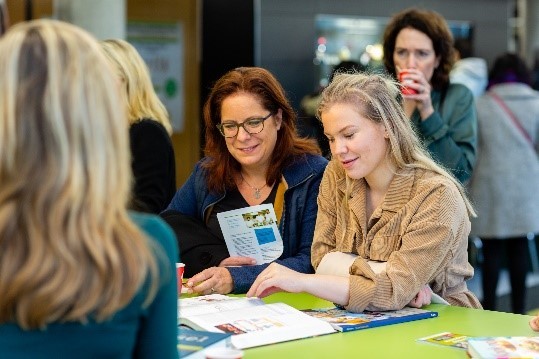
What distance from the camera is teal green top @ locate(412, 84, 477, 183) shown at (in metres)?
4.34

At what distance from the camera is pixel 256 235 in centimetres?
372

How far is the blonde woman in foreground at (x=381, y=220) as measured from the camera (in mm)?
3010

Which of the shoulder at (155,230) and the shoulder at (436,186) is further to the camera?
the shoulder at (436,186)

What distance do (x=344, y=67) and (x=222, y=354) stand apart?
11.7ft

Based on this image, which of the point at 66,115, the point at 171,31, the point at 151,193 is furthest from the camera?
the point at 171,31

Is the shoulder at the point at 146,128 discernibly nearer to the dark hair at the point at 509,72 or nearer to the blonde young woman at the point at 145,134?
the blonde young woman at the point at 145,134

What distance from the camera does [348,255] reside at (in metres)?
3.24

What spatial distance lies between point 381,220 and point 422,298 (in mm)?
285

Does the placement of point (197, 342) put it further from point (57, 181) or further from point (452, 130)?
point (452, 130)

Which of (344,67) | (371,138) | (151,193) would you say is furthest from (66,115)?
(344,67)

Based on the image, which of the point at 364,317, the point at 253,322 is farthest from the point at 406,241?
the point at 253,322

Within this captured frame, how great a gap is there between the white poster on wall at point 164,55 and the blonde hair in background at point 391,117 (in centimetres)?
595

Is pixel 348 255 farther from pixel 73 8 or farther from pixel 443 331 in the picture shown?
pixel 73 8

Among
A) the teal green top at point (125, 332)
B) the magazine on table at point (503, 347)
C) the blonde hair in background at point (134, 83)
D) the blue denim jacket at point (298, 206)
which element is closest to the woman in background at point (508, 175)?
the blonde hair in background at point (134, 83)
